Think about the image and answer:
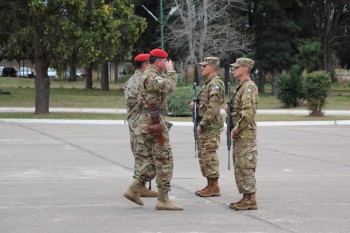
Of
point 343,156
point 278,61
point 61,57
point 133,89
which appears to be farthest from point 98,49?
point 278,61

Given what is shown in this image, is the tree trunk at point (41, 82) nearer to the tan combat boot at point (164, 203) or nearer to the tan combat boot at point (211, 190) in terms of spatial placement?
the tan combat boot at point (211, 190)

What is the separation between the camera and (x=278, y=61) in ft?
170

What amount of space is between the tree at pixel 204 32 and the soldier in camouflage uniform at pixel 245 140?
3645cm

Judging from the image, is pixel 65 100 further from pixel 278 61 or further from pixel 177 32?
pixel 278 61

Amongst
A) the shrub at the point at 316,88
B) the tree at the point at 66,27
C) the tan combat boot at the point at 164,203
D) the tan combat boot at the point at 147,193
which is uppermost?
the tree at the point at 66,27

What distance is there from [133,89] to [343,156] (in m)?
7.43

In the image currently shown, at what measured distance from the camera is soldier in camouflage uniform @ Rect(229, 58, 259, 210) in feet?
30.1

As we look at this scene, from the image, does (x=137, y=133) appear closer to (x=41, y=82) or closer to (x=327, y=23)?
(x=41, y=82)

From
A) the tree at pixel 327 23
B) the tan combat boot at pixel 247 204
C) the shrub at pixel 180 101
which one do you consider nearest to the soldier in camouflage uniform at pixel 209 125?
the tan combat boot at pixel 247 204

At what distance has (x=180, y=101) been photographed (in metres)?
30.4

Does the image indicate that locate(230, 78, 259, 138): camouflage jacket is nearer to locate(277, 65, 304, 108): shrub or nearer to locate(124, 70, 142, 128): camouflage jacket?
locate(124, 70, 142, 128): camouflage jacket

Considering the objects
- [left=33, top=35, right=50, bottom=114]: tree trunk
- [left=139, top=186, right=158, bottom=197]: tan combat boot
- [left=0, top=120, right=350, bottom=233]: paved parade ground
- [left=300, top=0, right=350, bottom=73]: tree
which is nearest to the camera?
[left=0, top=120, right=350, bottom=233]: paved parade ground

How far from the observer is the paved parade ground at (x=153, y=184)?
8.38 metres

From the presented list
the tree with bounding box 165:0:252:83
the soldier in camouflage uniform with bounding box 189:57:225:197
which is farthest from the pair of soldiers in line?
the tree with bounding box 165:0:252:83
